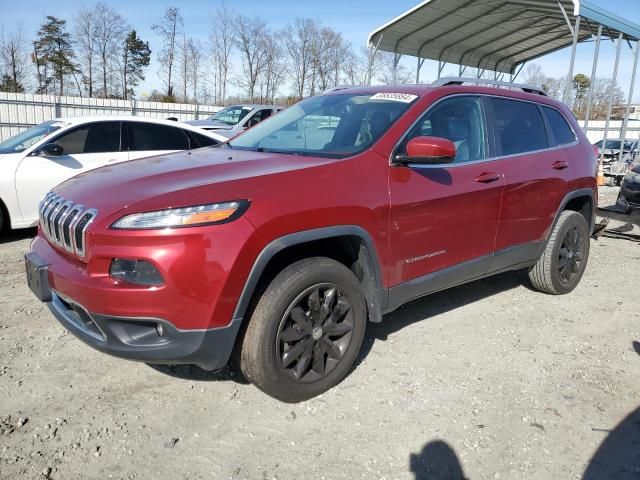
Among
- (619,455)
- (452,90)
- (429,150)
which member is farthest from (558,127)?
(619,455)

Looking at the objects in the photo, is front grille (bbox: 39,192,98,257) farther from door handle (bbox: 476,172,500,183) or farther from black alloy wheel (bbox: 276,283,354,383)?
door handle (bbox: 476,172,500,183)

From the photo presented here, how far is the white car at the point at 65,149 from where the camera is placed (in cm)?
611

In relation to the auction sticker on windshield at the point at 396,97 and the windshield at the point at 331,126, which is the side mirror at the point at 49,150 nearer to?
the windshield at the point at 331,126

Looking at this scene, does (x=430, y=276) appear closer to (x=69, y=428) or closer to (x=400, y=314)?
(x=400, y=314)

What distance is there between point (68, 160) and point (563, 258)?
5750mm

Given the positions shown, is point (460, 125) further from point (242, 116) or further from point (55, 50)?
point (55, 50)

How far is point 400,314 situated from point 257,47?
4210cm

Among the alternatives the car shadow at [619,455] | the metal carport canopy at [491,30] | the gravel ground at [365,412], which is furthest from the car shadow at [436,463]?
the metal carport canopy at [491,30]

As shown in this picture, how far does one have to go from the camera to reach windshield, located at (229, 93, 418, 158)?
3258mm

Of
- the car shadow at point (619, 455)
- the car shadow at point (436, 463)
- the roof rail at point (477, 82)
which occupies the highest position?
the roof rail at point (477, 82)

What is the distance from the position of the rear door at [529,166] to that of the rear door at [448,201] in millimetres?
185

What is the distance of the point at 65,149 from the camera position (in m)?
6.51

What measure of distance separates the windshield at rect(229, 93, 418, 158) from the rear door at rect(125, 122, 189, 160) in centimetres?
343

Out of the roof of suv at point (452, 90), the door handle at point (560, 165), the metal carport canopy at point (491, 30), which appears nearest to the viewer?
the roof of suv at point (452, 90)
